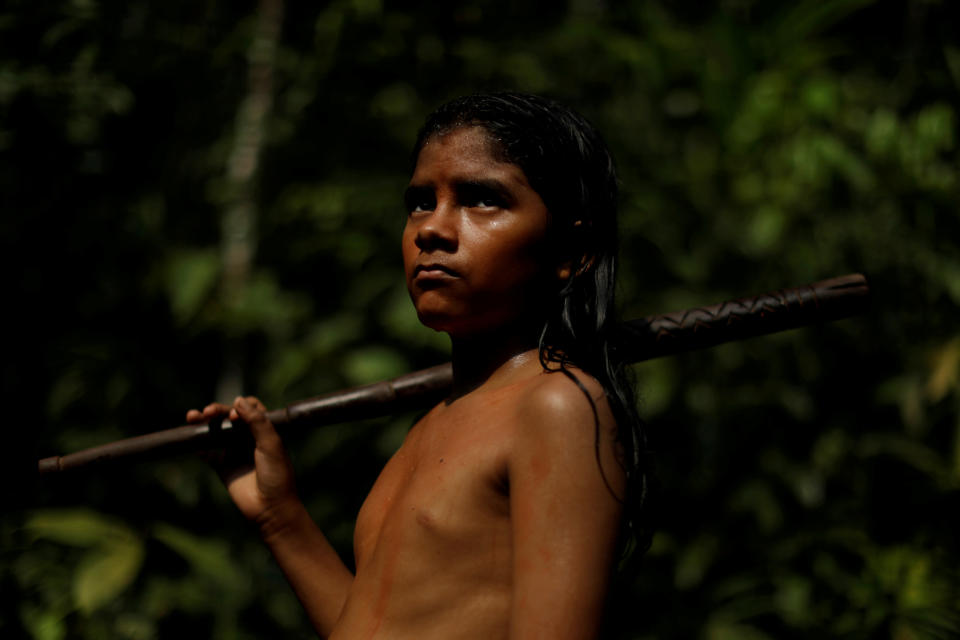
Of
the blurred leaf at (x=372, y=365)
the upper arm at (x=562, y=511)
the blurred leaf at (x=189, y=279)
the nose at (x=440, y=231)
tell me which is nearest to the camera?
the upper arm at (x=562, y=511)

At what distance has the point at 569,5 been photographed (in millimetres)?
4531

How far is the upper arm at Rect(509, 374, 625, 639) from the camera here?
3.56 feet

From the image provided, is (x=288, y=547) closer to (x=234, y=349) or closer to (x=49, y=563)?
(x=49, y=563)

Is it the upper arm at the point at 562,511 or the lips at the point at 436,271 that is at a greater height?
the lips at the point at 436,271

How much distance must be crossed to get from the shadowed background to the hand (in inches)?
45.6

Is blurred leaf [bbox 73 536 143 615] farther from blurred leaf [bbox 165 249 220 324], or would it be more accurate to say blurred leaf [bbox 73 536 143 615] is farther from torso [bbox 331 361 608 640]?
torso [bbox 331 361 608 640]

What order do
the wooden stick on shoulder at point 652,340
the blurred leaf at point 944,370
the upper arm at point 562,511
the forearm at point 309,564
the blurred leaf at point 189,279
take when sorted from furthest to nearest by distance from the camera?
the blurred leaf at point 189,279
the blurred leaf at point 944,370
the forearm at point 309,564
the wooden stick on shoulder at point 652,340
the upper arm at point 562,511

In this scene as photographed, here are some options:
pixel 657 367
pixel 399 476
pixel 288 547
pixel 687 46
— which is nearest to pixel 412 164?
pixel 399 476

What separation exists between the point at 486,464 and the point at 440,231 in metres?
0.32

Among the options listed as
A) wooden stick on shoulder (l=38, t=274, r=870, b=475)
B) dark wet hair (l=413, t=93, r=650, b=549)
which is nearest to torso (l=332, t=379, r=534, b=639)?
dark wet hair (l=413, t=93, r=650, b=549)

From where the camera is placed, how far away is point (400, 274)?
312 centimetres

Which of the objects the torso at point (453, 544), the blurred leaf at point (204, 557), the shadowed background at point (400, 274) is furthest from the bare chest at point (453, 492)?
the blurred leaf at point (204, 557)

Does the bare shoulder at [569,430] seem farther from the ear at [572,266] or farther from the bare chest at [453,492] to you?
the ear at [572,266]

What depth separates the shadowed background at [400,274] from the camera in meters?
2.78
